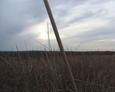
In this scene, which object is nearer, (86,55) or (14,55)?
(14,55)

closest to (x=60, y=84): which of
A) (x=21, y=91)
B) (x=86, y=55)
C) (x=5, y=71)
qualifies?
(x=21, y=91)

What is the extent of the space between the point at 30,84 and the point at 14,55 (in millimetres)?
956

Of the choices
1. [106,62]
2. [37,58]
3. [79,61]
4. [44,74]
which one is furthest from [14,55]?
[106,62]

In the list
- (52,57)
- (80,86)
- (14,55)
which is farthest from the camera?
(14,55)

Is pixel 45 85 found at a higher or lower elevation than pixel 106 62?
higher

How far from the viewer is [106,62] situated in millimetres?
7527

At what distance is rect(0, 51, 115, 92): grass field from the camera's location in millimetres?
6008

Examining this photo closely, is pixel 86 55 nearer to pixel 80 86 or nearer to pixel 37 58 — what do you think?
pixel 37 58

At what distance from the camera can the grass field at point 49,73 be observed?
601 cm

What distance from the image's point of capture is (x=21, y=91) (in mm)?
6141

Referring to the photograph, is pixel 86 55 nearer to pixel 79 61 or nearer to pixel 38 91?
pixel 79 61

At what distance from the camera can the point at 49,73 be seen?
20.2 feet

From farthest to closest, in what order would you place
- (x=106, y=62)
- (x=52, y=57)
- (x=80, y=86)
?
1. (x=106, y=62)
2. (x=52, y=57)
3. (x=80, y=86)

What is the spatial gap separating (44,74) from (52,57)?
0.36 metres
